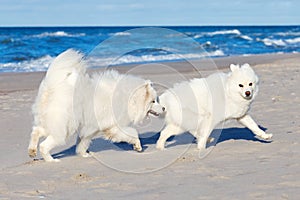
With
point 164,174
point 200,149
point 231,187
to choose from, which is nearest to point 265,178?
point 231,187

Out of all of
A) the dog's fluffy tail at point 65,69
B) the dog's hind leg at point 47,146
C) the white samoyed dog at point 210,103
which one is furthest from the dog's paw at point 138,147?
the dog's fluffy tail at point 65,69

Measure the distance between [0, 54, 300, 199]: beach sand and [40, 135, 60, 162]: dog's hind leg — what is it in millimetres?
90

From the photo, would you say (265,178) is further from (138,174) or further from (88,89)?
(88,89)

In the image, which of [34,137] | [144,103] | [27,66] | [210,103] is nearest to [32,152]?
[34,137]

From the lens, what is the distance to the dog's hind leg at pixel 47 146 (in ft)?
19.3

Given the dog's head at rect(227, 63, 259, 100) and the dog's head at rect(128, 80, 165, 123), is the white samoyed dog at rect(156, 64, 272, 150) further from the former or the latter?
the dog's head at rect(128, 80, 165, 123)

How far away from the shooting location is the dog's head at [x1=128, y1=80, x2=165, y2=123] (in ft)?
20.7

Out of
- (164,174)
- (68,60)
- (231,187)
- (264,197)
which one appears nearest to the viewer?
(264,197)

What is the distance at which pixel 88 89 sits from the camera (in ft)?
19.5

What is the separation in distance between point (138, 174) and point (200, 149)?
1359 mm

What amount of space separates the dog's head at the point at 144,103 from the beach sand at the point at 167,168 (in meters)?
0.45

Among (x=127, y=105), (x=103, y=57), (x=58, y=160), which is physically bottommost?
(x=58, y=160)

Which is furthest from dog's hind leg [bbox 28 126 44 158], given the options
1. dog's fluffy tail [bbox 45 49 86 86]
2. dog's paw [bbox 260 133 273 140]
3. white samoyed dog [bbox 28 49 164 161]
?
dog's paw [bbox 260 133 273 140]

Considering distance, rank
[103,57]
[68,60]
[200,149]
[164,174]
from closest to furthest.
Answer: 1. [164,174]
2. [68,60]
3. [200,149]
4. [103,57]
